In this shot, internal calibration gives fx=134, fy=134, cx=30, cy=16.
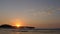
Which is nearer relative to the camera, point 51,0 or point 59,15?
point 51,0

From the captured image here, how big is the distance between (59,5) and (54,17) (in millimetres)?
503

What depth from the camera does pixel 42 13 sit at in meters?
4.50

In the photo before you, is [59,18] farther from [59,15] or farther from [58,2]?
[58,2]

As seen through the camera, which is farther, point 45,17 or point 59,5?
point 45,17

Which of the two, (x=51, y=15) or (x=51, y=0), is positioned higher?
(x=51, y=0)

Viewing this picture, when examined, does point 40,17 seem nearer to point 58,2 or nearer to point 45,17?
point 45,17

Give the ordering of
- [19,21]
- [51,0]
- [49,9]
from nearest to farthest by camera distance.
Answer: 1. [51,0]
2. [49,9]
3. [19,21]

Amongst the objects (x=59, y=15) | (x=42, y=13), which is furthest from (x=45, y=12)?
(x=59, y=15)

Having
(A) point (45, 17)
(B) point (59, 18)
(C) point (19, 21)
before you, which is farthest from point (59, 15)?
(C) point (19, 21)

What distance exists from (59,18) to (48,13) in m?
0.42

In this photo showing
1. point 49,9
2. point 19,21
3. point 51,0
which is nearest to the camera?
point 51,0

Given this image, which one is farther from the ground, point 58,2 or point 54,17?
point 58,2

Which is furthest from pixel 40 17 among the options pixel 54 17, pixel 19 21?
pixel 19 21

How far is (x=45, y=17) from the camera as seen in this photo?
15.0 ft
